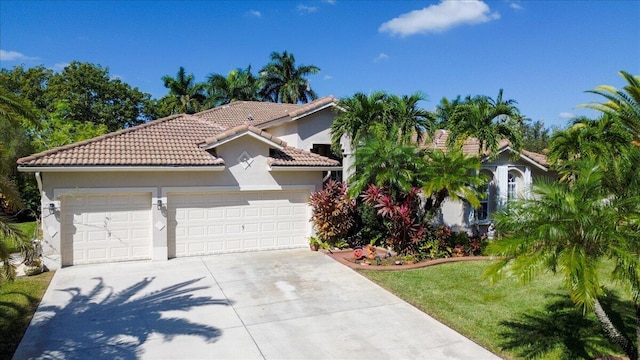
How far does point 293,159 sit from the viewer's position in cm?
1680

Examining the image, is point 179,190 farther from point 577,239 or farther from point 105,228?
point 577,239

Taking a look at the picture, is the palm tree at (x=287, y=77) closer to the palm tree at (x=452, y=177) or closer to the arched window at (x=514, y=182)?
the arched window at (x=514, y=182)

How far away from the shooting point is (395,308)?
1048 cm

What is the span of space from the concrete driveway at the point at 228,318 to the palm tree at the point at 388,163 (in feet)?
12.1

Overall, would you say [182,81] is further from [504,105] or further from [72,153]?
[504,105]

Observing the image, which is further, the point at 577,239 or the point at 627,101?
the point at 627,101

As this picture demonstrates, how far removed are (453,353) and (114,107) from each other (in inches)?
1709

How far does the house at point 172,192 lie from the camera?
1377cm

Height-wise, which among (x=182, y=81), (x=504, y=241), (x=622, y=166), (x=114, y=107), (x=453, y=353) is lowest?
(x=453, y=353)

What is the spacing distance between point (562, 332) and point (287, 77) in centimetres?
3969

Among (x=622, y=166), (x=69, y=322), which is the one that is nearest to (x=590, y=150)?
Result: (x=622, y=166)

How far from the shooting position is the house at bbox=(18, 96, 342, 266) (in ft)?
45.2

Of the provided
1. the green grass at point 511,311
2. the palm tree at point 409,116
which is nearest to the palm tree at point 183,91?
the palm tree at point 409,116

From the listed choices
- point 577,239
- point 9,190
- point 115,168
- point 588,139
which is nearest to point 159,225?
point 115,168
